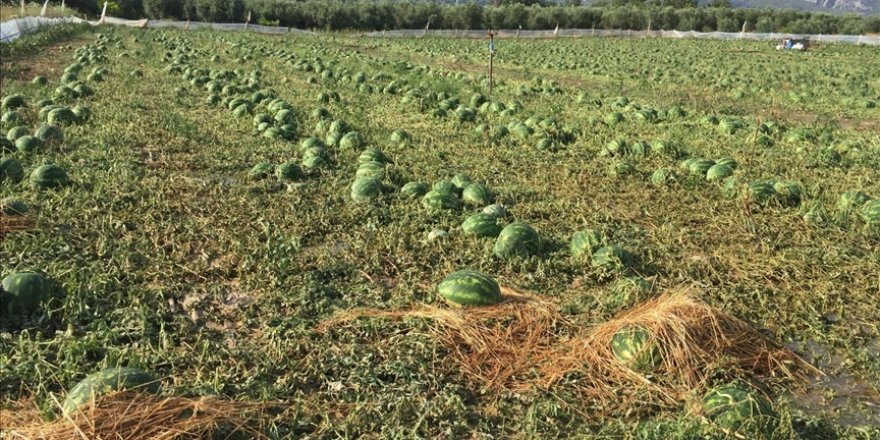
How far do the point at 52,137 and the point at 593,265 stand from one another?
27.1ft

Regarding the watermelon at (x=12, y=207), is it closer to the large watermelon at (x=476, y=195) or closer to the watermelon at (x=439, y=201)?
the watermelon at (x=439, y=201)

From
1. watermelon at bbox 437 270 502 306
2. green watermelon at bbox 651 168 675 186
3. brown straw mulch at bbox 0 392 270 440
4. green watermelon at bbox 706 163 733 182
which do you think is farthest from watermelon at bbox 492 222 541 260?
green watermelon at bbox 706 163 733 182

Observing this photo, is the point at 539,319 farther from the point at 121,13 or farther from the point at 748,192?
the point at 121,13

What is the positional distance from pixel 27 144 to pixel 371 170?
4.93 metres

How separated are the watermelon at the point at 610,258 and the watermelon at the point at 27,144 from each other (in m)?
7.89

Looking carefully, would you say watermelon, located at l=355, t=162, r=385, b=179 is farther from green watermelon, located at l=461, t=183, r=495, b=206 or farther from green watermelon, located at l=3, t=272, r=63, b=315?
green watermelon, located at l=3, t=272, r=63, b=315

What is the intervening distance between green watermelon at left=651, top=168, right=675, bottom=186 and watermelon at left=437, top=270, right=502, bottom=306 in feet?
14.6

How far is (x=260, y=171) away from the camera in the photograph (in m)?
8.41

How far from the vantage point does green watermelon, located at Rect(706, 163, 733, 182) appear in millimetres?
8852

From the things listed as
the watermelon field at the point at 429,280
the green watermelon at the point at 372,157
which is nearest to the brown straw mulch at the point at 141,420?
the watermelon field at the point at 429,280

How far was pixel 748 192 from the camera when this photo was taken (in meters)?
7.82

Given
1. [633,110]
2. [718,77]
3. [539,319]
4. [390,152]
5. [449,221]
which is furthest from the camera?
[718,77]

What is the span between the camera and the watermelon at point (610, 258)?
5962 millimetres

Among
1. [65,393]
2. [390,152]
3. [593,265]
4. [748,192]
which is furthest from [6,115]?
[748,192]
